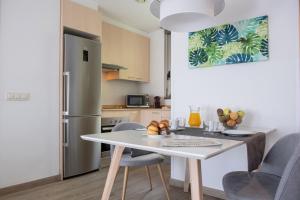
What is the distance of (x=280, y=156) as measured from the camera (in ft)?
5.48

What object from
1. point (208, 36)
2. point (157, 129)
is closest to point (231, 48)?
point (208, 36)

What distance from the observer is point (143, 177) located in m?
3.05

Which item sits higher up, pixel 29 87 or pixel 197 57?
pixel 197 57

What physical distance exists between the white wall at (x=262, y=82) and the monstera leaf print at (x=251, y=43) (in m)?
0.11

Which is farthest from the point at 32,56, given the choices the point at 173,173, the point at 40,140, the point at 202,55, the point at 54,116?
the point at 173,173

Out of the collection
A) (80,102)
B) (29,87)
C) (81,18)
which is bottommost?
(80,102)

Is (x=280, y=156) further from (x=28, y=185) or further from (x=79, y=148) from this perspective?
(x=28, y=185)

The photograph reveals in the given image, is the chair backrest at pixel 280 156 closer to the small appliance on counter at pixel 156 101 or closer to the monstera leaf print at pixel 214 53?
the monstera leaf print at pixel 214 53

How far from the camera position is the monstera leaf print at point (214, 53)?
7.95ft

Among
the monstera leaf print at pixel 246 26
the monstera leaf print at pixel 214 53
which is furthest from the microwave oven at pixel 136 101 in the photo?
the monstera leaf print at pixel 246 26

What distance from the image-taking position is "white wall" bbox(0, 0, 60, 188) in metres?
2.50

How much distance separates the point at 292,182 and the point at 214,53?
5.52 ft

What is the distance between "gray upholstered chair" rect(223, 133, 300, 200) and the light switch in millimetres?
2281

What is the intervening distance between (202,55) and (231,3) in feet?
1.92
